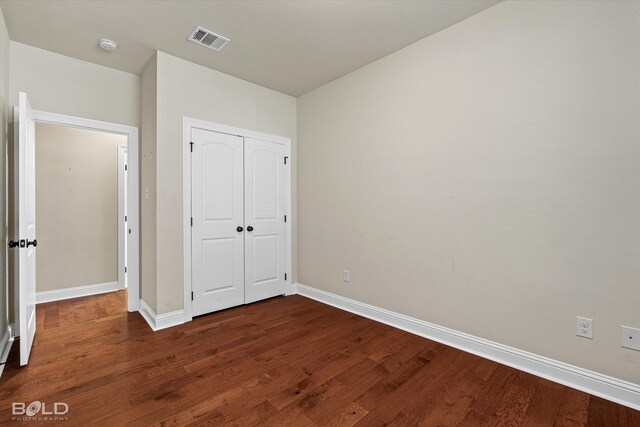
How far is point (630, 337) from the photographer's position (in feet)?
5.95

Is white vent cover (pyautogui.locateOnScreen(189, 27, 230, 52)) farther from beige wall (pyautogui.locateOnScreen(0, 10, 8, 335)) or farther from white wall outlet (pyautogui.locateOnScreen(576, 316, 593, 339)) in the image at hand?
white wall outlet (pyautogui.locateOnScreen(576, 316, 593, 339))

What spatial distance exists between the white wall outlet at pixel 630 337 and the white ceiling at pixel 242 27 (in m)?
2.44

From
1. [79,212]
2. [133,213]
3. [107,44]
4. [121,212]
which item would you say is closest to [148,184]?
[133,213]

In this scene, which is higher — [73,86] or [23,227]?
[73,86]

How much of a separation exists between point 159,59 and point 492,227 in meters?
3.43

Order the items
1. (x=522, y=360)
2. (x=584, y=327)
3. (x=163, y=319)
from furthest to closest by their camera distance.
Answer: (x=163, y=319) < (x=522, y=360) < (x=584, y=327)

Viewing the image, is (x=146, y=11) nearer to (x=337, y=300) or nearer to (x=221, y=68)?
(x=221, y=68)

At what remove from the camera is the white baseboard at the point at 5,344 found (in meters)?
2.24

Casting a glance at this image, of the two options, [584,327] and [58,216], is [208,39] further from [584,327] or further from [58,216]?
[584,327]

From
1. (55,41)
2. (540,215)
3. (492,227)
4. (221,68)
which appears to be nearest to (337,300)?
(492,227)

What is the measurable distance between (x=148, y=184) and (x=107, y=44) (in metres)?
1.33

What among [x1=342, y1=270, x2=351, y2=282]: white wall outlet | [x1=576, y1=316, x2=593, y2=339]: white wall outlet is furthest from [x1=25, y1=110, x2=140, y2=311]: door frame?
[x1=576, y1=316, x2=593, y2=339]: white wall outlet

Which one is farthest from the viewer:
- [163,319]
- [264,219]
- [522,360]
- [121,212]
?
[121,212]

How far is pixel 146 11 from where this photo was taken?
2354mm
